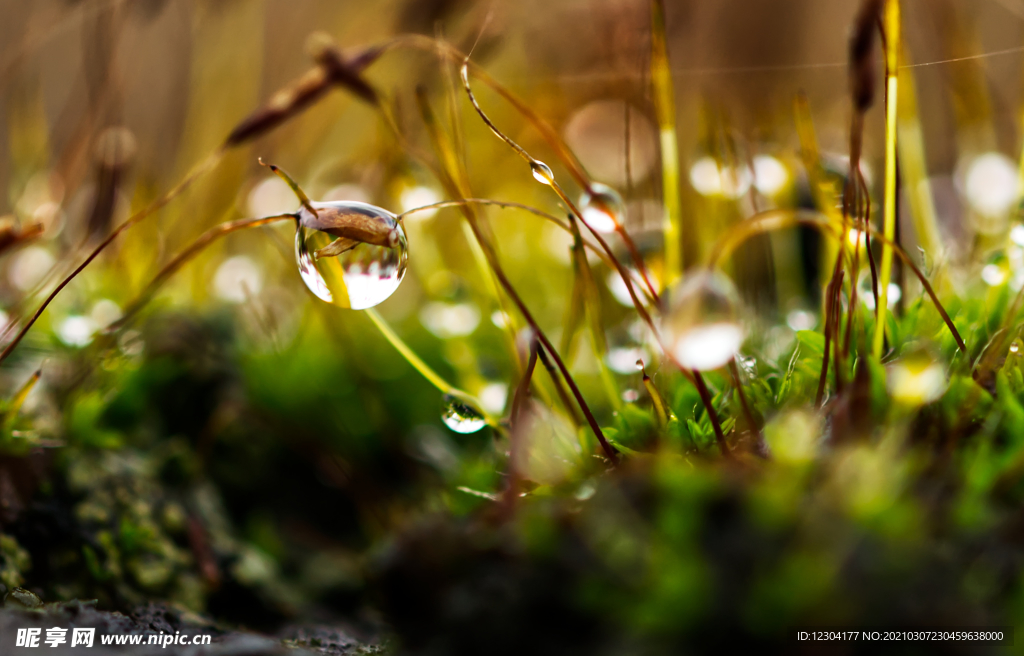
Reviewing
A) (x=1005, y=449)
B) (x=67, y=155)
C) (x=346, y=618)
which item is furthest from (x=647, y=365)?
(x=67, y=155)

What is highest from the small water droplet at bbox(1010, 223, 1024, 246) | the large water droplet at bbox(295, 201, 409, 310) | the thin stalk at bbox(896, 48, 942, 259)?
the thin stalk at bbox(896, 48, 942, 259)

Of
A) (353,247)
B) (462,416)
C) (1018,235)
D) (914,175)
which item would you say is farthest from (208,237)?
(914,175)

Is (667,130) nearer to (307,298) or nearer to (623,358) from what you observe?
(623,358)

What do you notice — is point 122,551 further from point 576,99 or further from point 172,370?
point 576,99

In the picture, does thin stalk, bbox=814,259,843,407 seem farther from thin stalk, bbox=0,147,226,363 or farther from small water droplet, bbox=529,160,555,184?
thin stalk, bbox=0,147,226,363

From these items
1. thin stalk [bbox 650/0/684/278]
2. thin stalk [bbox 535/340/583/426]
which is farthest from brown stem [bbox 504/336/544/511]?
thin stalk [bbox 650/0/684/278]

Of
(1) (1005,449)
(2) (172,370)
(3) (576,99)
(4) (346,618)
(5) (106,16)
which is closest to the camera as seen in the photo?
(1) (1005,449)
